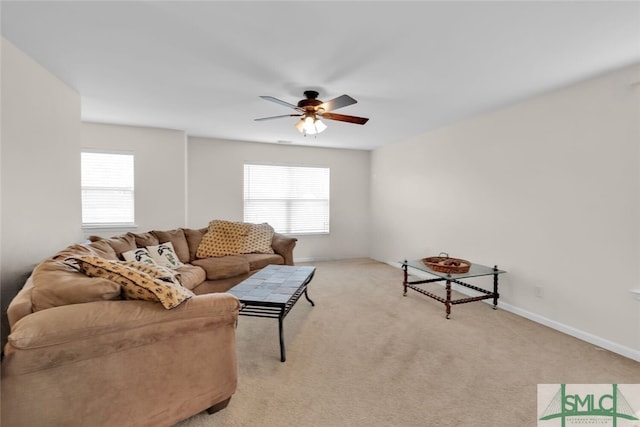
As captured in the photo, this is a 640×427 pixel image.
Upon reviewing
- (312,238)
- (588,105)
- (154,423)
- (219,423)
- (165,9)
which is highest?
(165,9)

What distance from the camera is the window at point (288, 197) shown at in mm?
5770

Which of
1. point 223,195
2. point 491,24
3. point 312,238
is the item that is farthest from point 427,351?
point 223,195

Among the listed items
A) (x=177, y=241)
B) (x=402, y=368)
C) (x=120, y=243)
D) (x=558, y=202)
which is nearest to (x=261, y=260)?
(x=177, y=241)

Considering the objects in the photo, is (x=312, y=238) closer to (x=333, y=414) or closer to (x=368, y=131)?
(x=368, y=131)

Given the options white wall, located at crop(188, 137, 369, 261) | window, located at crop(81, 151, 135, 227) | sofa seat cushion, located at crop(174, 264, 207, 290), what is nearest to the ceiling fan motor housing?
sofa seat cushion, located at crop(174, 264, 207, 290)

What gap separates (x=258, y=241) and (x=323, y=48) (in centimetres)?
285

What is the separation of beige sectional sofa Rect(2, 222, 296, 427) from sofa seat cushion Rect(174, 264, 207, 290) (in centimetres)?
127

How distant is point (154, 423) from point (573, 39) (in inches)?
137

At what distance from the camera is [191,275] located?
10.7ft

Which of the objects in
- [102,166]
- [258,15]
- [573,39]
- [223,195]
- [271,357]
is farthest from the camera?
[223,195]

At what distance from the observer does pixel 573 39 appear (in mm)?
2062

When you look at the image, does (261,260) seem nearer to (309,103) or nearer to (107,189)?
(309,103)

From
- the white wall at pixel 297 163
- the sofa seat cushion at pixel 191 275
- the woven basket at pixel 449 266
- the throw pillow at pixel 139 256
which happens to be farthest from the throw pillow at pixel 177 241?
the woven basket at pixel 449 266

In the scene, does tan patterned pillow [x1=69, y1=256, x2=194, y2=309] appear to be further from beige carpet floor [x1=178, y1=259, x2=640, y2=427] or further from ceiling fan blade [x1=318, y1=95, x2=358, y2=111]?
ceiling fan blade [x1=318, y1=95, x2=358, y2=111]
